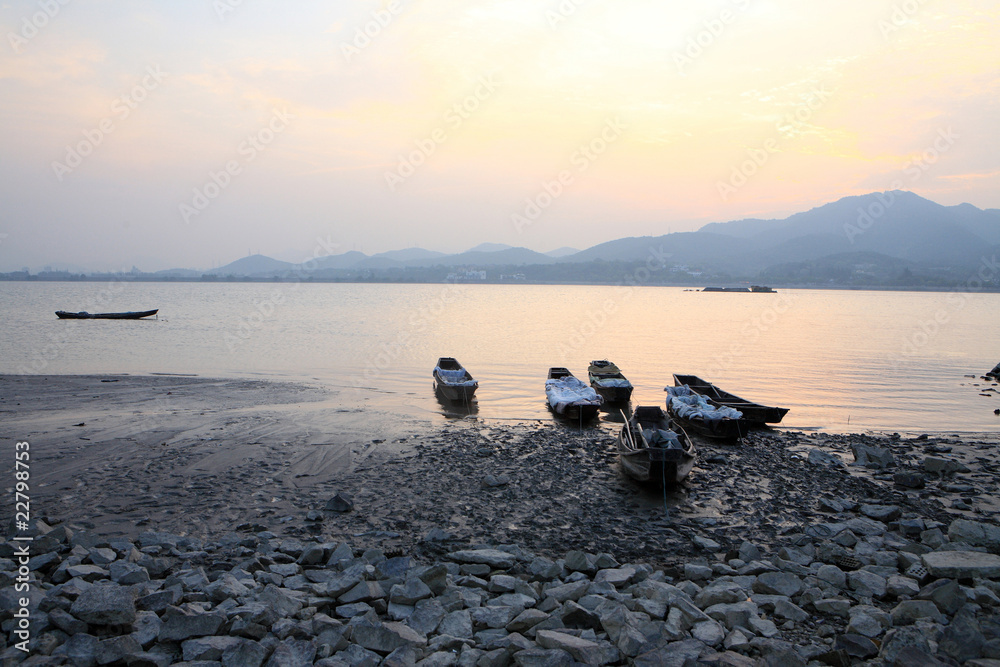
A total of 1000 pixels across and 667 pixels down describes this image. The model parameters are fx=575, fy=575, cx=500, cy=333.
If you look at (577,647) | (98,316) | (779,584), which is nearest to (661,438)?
(779,584)

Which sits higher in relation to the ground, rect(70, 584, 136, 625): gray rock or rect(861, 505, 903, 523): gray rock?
rect(70, 584, 136, 625): gray rock

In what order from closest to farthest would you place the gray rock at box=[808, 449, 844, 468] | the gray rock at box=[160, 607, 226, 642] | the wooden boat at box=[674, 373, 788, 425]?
the gray rock at box=[160, 607, 226, 642] < the gray rock at box=[808, 449, 844, 468] < the wooden boat at box=[674, 373, 788, 425]

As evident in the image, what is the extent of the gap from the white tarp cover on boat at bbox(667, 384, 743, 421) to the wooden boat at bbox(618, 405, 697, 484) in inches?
116

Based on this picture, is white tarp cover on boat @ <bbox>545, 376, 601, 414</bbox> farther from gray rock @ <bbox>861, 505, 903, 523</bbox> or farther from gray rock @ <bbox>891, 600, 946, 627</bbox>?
gray rock @ <bbox>891, 600, 946, 627</bbox>

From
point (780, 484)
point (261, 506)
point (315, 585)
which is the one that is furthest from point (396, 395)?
point (315, 585)

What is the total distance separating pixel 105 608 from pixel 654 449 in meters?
11.1

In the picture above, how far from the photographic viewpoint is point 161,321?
66625mm

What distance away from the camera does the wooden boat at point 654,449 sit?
13.9m

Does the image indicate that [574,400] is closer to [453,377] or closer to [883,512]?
[453,377]

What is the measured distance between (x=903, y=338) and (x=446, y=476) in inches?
2226

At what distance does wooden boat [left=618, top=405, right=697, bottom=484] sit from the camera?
45.4 feet

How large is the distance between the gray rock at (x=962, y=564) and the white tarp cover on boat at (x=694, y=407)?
10480 millimetres

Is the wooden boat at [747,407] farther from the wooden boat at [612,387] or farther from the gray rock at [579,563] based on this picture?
the gray rock at [579,563]

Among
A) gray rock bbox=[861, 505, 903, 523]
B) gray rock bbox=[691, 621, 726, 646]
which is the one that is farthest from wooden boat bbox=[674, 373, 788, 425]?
gray rock bbox=[691, 621, 726, 646]
